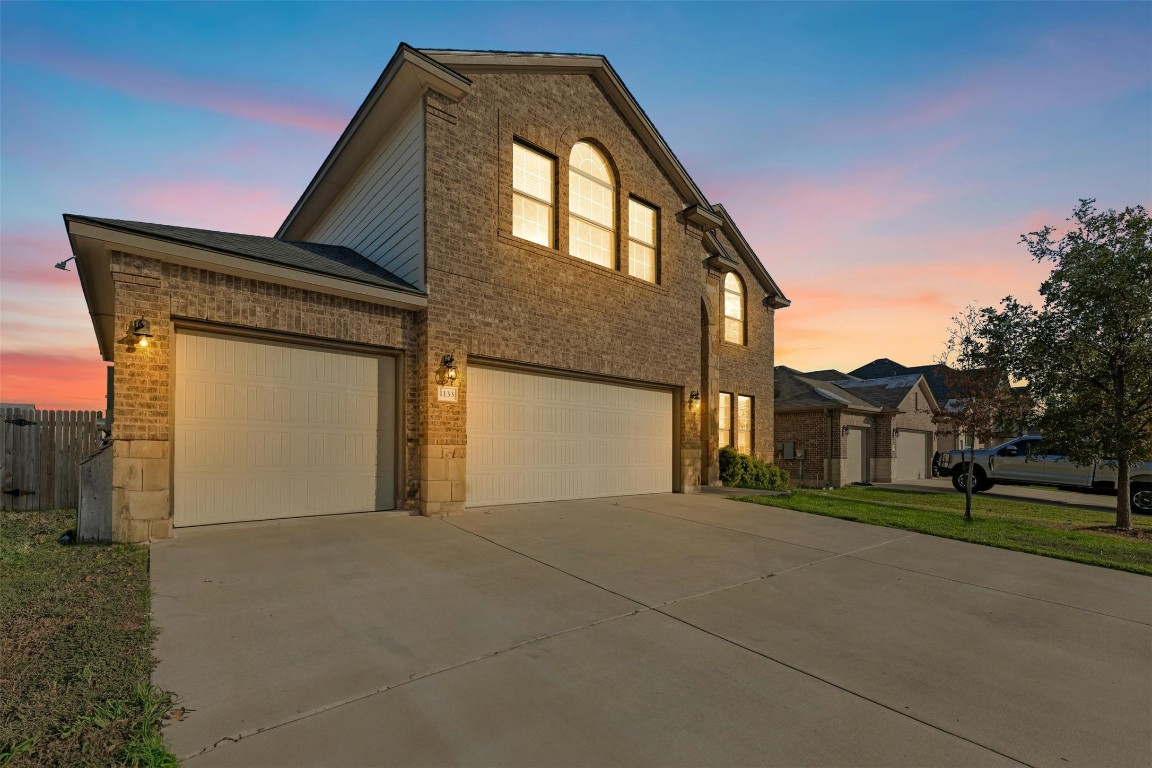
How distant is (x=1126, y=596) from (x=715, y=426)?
9424mm

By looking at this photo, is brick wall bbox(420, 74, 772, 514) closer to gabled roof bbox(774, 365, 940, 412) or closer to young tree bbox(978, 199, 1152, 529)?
young tree bbox(978, 199, 1152, 529)

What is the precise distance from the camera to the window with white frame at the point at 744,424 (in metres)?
17.6

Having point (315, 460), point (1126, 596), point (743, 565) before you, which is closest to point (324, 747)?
point (743, 565)

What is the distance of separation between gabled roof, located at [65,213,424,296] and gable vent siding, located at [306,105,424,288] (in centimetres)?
31

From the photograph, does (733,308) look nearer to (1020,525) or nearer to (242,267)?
(1020,525)

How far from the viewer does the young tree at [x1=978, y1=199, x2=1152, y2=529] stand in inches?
409

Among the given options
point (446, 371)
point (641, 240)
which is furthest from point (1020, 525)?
point (446, 371)

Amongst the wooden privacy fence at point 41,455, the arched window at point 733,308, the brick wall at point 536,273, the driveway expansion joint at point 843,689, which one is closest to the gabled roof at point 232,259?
the brick wall at point 536,273

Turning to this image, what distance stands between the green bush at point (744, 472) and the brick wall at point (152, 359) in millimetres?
12441

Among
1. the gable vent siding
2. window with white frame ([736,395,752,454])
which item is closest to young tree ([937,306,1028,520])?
window with white frame ([736,395,752,454])

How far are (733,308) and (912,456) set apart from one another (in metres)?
14.3

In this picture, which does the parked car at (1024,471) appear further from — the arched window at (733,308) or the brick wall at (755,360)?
the arched window at (733,308)

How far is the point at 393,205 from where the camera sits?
31.9ft

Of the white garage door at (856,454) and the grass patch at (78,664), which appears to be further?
the white garage door at (856,454)
